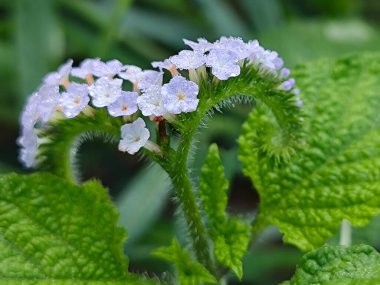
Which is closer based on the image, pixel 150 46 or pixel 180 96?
pixel 180 96

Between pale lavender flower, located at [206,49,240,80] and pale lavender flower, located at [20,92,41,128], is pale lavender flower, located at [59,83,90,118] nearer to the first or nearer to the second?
pale lavender flower, located at [20,92,41,128]

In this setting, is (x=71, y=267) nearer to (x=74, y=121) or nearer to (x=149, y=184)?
(x=74, y=121)

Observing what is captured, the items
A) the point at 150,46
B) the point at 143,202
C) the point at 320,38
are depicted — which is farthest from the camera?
the point at 150,46

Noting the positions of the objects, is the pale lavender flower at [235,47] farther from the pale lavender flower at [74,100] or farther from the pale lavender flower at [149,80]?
the pale lavender flower at [74,100]

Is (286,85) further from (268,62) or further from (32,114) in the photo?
(32,114)

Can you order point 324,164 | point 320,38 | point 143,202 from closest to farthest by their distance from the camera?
point 324,164 < point 143,202 < point 320,38

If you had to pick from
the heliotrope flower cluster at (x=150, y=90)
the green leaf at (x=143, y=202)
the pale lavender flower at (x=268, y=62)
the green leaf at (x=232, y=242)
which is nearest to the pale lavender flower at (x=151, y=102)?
the heliotrope flower cluster at (x=150, y=90)

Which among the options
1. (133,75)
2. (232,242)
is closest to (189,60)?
(133,75)

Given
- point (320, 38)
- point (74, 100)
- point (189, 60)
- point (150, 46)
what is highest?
point (320, 38)
